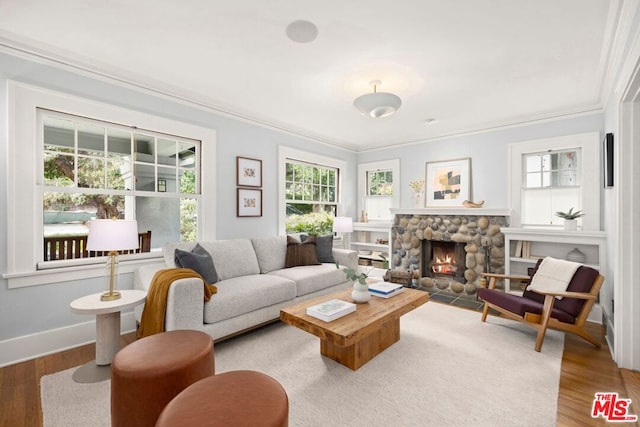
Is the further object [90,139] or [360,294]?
[90,139]

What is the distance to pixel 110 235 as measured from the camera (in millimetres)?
2316

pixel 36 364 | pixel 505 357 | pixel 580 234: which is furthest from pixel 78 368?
pixel 580 234

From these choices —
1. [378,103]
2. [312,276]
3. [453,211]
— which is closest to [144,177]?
[312,276]

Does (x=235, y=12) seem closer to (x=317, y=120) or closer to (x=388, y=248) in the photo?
(x=317, y=120)

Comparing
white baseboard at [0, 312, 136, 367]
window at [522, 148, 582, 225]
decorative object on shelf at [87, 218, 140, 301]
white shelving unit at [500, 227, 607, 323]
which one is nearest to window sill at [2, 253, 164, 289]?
white baseboard at [0, 312, 136, 367]

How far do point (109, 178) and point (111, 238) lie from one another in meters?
1.05

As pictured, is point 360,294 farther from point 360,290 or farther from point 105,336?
point 105,336

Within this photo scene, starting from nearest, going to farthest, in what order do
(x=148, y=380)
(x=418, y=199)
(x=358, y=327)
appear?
(x=148, y=380) < (x=358, y=327) < (x=418, y=199)

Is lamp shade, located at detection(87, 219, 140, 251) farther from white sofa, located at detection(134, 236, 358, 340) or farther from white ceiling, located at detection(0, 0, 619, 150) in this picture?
white ceiling, located at detection(0, 0, 619, 150)

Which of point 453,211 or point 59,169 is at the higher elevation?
point 59,169

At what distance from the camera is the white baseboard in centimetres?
241

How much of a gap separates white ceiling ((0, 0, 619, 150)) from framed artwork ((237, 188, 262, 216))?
1.12 meters

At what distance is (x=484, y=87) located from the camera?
3182 millimetres

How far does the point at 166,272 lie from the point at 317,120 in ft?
9.52
